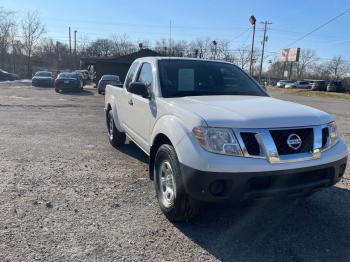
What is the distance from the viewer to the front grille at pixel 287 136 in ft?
11.0

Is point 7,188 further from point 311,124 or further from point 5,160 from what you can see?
point 311,124

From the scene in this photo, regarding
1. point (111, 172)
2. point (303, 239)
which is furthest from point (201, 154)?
point (111, 172)

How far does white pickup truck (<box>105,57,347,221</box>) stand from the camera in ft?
10.6

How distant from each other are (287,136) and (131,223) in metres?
1.91

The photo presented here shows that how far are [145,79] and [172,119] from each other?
165 cm

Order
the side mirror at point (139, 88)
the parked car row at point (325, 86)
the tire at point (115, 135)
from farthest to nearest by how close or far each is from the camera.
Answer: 1. the parked car row at point (325, 86)
2. the tire at point (115, 135)
3. the side mirror at point (139, 88)

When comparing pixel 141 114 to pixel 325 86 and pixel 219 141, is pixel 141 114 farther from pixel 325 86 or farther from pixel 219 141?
pixel 325 86

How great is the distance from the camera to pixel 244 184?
3.20 m

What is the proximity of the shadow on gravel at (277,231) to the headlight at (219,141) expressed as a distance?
2.26 ft

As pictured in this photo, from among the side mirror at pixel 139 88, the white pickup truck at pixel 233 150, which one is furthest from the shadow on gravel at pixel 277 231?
the side mirror at pixel 139 88

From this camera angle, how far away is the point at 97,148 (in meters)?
7.37

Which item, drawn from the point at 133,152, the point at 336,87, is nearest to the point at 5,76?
the point at 336,87

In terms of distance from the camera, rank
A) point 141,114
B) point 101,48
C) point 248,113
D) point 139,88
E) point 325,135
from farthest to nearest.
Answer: point 101,48, point 141,114, point 139,88, point 325,135, point 248,113

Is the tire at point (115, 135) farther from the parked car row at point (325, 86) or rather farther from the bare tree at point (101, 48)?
the bare tree at point (101, 48)
